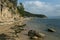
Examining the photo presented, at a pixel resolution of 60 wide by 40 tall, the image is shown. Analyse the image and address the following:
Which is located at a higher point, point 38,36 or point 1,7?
point 1,7

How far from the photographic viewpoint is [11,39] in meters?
31.0

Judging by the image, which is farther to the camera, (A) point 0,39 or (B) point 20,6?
(B) point 20,6

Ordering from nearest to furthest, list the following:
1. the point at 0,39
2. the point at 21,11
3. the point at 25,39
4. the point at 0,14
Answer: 1. the point at 0,39
2. the point at 25,39
3. the point at 0,14
4. the point at 21,11

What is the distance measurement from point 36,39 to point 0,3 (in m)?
43.7

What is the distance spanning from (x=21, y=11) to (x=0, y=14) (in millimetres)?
76972

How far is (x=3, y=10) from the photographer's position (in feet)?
254

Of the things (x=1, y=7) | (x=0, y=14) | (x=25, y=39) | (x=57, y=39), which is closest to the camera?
(x=25, y=39)

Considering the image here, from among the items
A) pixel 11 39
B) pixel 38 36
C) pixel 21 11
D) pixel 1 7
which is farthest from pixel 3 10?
pixel 21 11

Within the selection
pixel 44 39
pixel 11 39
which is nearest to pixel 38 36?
pixel 44 39

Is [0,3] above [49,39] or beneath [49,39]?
above

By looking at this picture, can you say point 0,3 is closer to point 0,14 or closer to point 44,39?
point 0,14

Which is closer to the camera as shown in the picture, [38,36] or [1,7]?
[38,36]

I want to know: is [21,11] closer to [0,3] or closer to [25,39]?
[0,3]

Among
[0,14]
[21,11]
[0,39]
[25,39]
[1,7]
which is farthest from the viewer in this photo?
[21,11]
